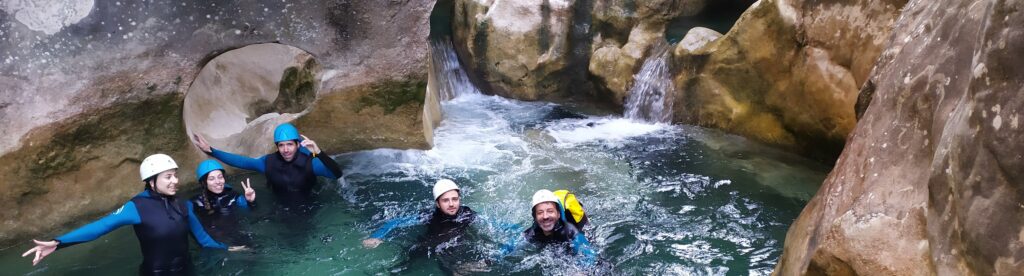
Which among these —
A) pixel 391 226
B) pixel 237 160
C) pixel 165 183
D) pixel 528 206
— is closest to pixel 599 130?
pixel 528 206

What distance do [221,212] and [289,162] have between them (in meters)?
0.86

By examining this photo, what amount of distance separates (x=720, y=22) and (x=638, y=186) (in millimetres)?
5168

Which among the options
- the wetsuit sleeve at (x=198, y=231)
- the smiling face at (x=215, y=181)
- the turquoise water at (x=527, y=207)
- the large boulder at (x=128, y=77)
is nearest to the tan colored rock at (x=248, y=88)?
the turquoise water at (x=527, y=207)

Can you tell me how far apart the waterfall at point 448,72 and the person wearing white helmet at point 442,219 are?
6342 mm

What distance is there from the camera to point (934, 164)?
2887mm

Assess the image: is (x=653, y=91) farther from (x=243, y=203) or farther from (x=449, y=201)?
(x=243, y=203)

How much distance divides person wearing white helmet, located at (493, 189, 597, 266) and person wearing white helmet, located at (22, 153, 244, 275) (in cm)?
272

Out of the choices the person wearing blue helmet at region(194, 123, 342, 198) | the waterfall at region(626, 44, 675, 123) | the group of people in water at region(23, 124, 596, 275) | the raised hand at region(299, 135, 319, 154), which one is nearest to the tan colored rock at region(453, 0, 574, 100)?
the waterfall at region(626, 44, 675, 123)

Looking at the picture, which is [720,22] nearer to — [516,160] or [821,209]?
[516,160]

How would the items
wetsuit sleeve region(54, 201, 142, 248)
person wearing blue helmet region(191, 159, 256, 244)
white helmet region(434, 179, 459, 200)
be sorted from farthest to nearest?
person wearing blue helmet region(191, 159, 256, 244) → white helmet region(434, 179, 459, 200) → wetsuit sleeve region(54, 201, 142, 248)

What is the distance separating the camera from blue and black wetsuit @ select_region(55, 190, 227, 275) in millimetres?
4895

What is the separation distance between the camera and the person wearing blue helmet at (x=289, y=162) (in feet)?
22.2

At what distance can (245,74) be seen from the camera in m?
11.0

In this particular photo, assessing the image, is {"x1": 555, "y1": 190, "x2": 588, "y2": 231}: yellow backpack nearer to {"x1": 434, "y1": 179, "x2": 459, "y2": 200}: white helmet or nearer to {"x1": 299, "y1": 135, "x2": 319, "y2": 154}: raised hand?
{"x1": 434, "y1": 179, "x2": 459, "y2": 200}: white helmet
